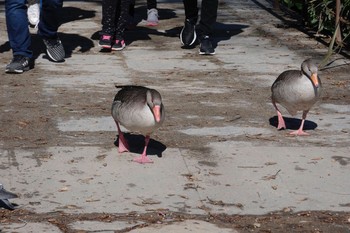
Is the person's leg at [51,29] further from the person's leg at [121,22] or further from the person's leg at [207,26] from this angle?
the person's leg at [207,26]

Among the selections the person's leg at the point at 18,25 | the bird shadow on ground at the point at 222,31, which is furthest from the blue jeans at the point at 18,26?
the bird shadow on ground at the point at 222,31

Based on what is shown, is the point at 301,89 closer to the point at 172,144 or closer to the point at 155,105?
the point at 172,144

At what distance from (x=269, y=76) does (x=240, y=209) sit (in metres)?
4.28

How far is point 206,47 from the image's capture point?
1172 centimetres

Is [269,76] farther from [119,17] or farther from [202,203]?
[202,203]

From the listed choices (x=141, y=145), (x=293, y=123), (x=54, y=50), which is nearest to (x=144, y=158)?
(x=141, y=145)

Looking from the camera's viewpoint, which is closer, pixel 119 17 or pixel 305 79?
pixel 305 79

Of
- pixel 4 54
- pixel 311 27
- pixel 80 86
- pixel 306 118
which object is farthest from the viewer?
pixel 311 27

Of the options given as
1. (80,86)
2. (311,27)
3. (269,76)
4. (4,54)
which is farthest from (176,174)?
(311,27)

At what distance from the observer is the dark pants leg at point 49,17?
10938 millimetres

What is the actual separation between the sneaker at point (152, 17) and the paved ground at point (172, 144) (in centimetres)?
136

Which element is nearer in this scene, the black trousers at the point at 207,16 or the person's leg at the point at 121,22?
the black trousers at the point at 207,16

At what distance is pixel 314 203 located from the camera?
6570mm

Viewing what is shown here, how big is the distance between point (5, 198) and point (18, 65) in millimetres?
4425
